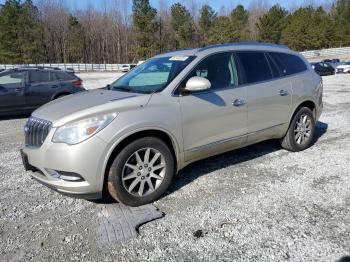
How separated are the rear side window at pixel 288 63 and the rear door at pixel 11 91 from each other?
282 inches

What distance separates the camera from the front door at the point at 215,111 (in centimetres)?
402

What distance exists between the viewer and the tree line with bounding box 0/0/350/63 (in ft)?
190

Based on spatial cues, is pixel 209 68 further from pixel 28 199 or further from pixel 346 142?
pixel 346 142

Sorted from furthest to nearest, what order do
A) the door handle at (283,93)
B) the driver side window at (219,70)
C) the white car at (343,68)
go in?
the white car at (343,68), the door handle at (283,93), the driver side window at (219,70)

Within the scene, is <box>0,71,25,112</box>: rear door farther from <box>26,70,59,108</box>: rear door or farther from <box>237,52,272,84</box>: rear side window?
<box>237,52,272,84</box>: rear side window

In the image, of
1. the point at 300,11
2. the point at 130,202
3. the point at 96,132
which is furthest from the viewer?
the point at 300,11

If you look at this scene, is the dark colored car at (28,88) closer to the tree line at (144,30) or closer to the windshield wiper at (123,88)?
the windshield wiper at (123,88)

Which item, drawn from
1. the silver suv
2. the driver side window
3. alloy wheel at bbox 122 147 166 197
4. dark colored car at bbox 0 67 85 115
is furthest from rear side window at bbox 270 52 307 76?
dark colored car at bbox 0 67 85 115

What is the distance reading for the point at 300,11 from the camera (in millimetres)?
67938

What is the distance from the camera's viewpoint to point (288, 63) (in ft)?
17.6

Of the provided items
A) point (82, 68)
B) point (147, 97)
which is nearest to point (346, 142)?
point (147, 97)

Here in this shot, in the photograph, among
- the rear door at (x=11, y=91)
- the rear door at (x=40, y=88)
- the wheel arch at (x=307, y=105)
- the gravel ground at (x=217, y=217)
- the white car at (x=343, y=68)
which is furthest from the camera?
the white car at (x=343, y=68)

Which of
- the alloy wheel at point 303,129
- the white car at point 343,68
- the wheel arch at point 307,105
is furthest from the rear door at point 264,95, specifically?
the white car at point 343,68

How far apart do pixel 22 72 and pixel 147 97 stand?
7096mm
